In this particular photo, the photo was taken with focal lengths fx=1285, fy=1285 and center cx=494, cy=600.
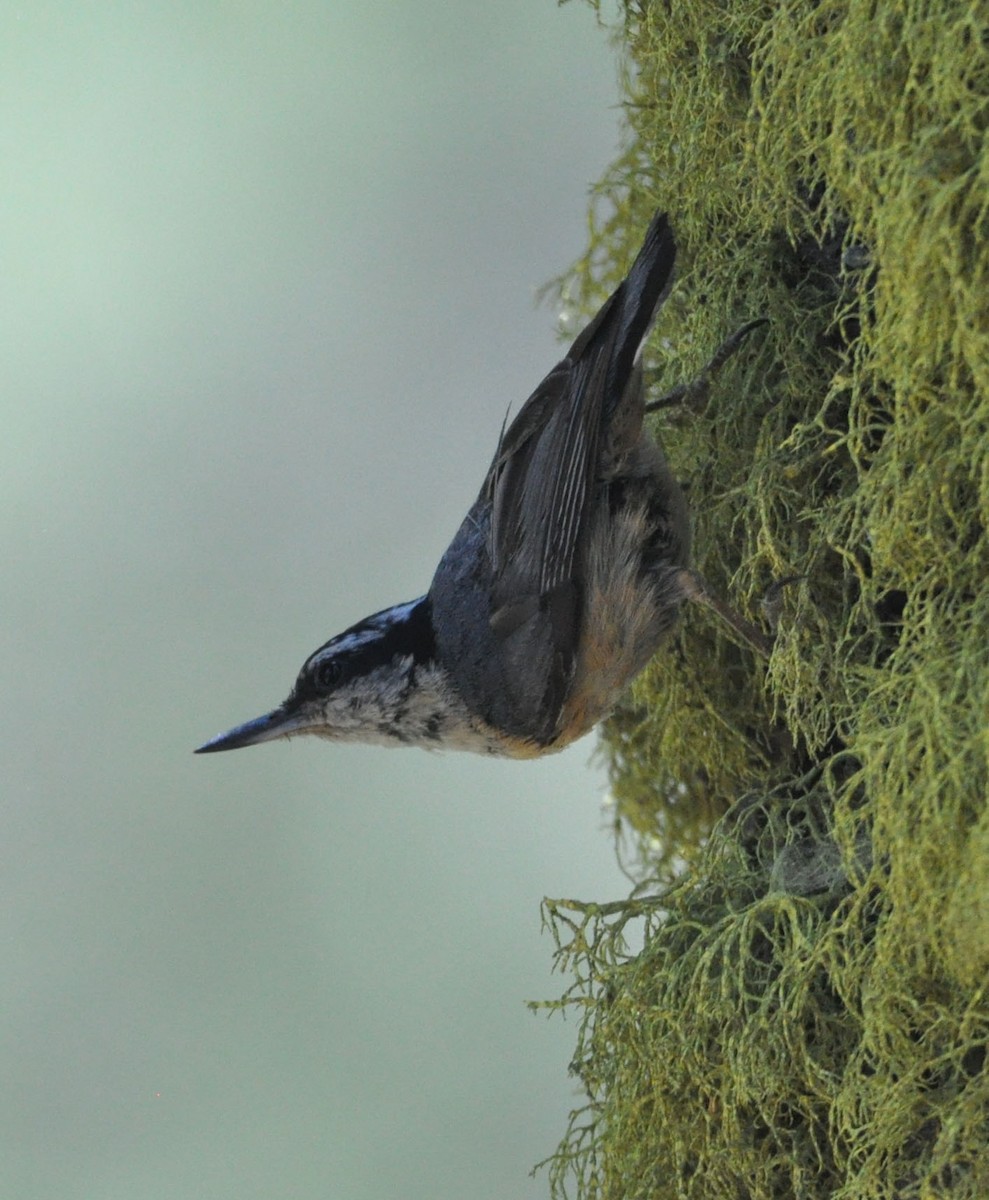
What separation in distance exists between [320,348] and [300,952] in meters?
0.98

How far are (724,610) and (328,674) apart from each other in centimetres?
49

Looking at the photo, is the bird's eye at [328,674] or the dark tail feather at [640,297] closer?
the dark tail feather at [640,297]

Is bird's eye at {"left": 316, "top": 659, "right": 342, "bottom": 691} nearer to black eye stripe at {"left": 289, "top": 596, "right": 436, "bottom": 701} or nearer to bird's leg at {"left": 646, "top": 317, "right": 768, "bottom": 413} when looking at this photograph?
black eye stripe at {"left": 289, "top": 596, "right": 436, "bottom": 701}

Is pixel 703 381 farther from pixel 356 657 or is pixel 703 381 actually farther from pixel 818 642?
pixel 356 657

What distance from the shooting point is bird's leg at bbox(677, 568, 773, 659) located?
142 cm

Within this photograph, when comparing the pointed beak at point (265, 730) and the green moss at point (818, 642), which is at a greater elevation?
the pointed beak at point (265, 730)

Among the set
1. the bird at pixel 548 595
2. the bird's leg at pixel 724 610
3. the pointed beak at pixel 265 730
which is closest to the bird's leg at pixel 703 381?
the bird at pixel 548 595

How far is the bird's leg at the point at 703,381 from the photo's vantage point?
139 centimetres

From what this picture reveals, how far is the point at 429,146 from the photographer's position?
2123mm

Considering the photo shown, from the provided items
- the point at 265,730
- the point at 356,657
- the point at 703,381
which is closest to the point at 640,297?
the point at 703,381

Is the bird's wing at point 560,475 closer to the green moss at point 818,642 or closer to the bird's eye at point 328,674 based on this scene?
the green moss at point 818,642

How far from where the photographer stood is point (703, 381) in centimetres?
146

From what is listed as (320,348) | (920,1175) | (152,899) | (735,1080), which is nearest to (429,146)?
(320,348)

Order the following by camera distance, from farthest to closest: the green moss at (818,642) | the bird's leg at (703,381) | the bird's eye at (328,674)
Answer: the bird's eye at (328,674)
the bird's leg at (703,381)
the green moss at (818,642)
